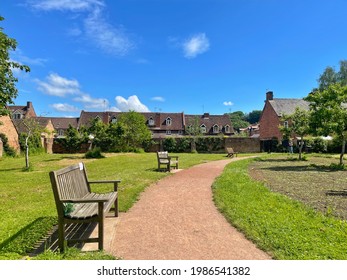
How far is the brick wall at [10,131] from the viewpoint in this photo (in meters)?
26.3

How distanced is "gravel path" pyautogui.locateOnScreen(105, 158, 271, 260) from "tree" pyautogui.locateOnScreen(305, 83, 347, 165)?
1140 centimetres

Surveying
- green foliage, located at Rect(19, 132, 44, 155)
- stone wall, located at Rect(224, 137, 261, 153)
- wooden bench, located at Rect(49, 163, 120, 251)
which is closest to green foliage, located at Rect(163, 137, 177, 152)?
stone wall, located at Rect(224, 137, 261, 153)

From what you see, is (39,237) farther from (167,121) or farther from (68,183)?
(167,121)

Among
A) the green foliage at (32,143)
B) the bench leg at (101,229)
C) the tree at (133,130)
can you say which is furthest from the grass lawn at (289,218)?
the green foliage at (32,143)

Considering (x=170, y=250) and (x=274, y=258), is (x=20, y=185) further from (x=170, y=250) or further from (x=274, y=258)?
(x=274, y=258)

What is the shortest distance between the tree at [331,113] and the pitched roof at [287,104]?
27.4 m

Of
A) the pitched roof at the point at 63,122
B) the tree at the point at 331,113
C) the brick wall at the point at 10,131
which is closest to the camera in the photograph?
the tree at the point at 331,113

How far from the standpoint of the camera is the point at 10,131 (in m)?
27.2

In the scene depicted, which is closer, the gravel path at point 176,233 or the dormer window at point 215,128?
the gravel path at point 176,233

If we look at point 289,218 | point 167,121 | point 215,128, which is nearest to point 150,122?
point 167,121

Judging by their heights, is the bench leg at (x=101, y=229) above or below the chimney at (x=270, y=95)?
below

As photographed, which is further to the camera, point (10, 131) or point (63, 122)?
point (63, 122)

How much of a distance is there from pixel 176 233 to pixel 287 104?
147ft

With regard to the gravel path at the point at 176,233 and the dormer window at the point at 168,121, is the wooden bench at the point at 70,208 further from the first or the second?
the dormer window at the point at 168,121
